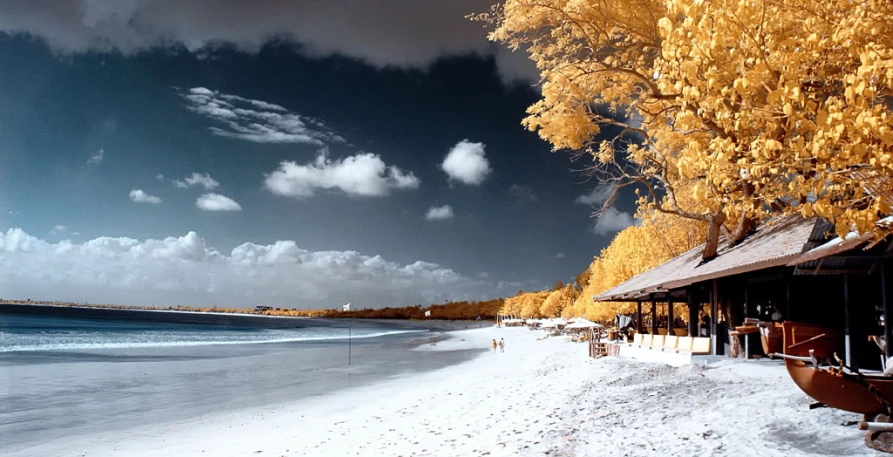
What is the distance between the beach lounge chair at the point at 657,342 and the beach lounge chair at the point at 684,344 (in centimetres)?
102

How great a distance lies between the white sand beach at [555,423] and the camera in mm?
7250

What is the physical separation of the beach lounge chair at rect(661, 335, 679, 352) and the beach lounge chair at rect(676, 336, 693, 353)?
0.46 feet

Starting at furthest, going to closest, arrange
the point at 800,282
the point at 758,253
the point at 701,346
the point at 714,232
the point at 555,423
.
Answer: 1. the point at 714,232
2. the point at 701,346
3. the point at 800,282
4. the point at 758,253
5. the point at 555,423

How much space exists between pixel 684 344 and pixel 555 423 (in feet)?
25.9

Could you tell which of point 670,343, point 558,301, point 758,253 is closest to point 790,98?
point 758,253

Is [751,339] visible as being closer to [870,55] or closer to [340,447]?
[340,447]

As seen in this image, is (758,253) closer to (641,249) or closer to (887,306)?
(887,306)

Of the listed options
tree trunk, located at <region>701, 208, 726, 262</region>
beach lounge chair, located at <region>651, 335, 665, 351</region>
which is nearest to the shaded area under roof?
tree trunk, located at <region>701, 208, 726, 262</region>

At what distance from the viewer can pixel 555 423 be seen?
9.55 meters

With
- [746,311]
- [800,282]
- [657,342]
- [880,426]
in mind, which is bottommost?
[657,342]

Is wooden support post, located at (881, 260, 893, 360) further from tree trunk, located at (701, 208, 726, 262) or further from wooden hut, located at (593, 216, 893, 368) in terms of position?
tree trunk, located at (701, 208, 726, 262)

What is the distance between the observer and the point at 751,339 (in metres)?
14.5

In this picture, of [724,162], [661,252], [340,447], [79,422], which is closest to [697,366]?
[340,447]

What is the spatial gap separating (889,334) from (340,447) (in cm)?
913
